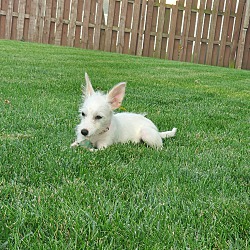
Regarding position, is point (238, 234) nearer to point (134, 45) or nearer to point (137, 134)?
point (137, 134)

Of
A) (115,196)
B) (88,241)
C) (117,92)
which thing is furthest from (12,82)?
(88,241)

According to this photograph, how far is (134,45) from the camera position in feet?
43.0

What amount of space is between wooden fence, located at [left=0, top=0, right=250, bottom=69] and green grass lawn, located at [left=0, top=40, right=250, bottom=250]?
8025mm

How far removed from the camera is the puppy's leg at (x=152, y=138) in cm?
323

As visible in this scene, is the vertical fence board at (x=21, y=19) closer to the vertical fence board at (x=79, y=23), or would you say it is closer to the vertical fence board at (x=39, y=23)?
the vertical fence board at (x=39, y=23)

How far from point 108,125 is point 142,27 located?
33.5ft

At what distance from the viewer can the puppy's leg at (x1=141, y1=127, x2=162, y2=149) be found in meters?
3.23

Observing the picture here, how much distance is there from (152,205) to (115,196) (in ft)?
0.68

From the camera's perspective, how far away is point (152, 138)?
10.6 feet

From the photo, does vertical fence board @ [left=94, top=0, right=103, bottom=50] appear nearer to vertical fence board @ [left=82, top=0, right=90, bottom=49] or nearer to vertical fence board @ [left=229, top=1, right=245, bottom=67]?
vertical fence board @ [left=82, top=0, right=90, bottom=49]

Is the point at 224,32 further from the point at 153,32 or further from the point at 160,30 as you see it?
the point at 153,32

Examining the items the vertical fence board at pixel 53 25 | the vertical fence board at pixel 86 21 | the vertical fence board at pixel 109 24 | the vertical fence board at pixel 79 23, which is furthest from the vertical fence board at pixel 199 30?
the vertical fence board at pixel 53 25

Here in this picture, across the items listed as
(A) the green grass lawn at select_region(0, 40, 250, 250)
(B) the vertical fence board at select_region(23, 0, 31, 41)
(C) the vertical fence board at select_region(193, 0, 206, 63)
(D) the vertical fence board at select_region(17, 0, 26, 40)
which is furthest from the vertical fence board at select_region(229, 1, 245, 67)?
(A) the green grass lawn at select_region(0, 40, 250, 250)

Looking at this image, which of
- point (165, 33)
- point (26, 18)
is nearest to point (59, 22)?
point (26, 18)
